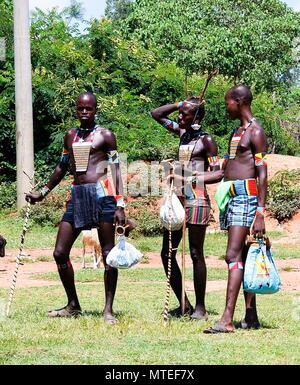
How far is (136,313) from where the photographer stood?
7938 mm

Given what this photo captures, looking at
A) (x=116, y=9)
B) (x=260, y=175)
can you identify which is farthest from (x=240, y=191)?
(x=116, y=9)

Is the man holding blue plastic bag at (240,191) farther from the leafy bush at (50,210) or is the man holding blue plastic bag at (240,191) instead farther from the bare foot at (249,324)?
the leafy bush at (50,210)

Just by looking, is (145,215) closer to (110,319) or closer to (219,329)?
(110,319)

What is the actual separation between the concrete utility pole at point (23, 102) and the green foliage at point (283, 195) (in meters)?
5.54

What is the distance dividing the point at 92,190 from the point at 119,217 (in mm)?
342

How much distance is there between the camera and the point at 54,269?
12.9m

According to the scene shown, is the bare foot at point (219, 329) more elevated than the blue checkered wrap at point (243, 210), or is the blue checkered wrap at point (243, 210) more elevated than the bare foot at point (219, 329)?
the blue checkered wrap at point (243, 210)

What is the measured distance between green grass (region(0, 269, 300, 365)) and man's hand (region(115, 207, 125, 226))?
85 cm

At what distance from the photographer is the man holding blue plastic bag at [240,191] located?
6715mm

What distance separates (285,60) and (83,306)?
27.1 m

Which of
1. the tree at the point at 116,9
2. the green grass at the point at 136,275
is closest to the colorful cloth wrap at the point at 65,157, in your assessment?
the green grass at the point at 136,275

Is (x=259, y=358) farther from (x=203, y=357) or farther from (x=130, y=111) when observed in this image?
(x=130, y=111)

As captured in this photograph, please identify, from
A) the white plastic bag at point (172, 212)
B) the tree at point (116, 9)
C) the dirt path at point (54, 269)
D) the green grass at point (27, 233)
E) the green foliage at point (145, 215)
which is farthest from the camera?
the tree at point (116, 9)

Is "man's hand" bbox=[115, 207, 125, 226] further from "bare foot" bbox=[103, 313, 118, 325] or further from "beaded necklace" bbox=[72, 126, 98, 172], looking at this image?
"bare foot" bbox=[103, 313, 118, 325]
